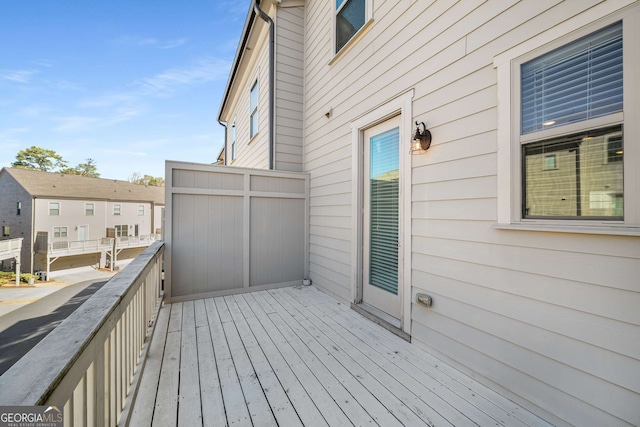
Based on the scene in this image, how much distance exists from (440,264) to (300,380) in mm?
1458

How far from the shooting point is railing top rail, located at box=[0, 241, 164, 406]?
0.55m

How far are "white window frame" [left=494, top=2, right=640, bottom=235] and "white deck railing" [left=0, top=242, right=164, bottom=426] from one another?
2.20 meters

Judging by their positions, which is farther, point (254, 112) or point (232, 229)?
point (254, 112)

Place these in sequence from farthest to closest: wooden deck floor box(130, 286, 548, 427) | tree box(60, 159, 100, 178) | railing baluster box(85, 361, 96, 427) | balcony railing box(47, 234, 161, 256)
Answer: tree box(60, 159, 100, 178)
balcony railing box(47, 234, 161, 256)
wooden deck floor box(130, 286, 548, 427)
railing baluster box(85, 361, 96, 427)

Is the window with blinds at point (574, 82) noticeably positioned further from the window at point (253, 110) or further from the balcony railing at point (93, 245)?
the balcony railing at point (93, 245)

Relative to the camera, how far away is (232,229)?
4.00 m

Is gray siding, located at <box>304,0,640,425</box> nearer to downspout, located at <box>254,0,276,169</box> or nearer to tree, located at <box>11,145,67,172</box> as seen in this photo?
downspout, located at <box>254,0,276,169</box>

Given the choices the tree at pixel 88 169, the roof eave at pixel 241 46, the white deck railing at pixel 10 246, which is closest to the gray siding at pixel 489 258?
the roof eave at pixel 241 46

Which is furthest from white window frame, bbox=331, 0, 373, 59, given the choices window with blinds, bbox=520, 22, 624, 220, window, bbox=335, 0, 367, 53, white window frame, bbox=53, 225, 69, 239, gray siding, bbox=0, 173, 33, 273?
white window frame, bbox=53, 225, 69, 239

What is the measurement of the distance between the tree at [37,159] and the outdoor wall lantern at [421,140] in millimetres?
36664

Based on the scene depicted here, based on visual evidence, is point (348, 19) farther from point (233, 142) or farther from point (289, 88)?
point (233, 142)

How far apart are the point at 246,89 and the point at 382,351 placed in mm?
6998

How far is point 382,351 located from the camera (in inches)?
92.4

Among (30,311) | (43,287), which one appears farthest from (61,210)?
(30,311)
